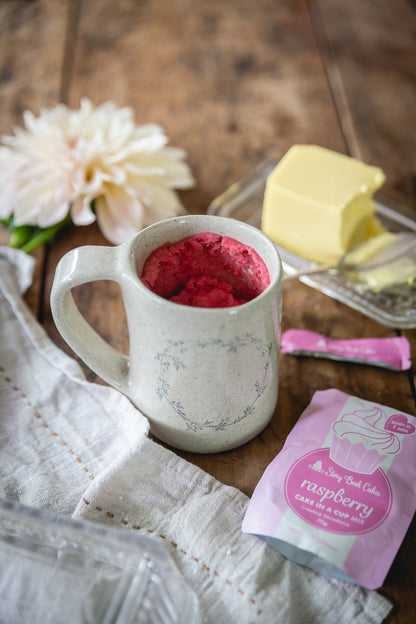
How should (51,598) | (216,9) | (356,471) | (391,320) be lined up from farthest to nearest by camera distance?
(216,9) < (391,320) < (356,471) < (51,598)

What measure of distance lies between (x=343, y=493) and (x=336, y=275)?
34 cm

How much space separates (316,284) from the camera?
782mm

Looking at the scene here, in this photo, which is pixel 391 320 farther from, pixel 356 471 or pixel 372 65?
pixel 372 65

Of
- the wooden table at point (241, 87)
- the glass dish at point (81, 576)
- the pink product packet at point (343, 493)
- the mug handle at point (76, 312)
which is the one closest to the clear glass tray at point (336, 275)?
the wooden table at point (241, 87)

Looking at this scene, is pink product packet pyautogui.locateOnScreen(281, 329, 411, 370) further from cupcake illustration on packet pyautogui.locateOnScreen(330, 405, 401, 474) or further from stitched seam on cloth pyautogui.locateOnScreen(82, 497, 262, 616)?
stitched seam on cloth pyautogui.locateOnScreen(82, 497, 262, 616)

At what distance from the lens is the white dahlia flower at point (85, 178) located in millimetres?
781

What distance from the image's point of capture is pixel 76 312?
578mm

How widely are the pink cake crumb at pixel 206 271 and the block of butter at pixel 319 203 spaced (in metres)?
0.25

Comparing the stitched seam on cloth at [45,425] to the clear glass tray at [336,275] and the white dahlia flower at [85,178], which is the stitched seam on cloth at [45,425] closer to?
the white dahlia flower at [85,178]

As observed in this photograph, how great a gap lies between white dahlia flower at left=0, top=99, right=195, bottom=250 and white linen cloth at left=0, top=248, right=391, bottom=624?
0.18m

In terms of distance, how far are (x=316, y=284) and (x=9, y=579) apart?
0.50 meters

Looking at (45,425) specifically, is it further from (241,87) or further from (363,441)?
(241,87)

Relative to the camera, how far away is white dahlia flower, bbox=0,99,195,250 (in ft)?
2.56

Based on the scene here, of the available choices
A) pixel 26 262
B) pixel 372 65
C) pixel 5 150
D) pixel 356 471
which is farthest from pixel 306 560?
pixel 372 65
